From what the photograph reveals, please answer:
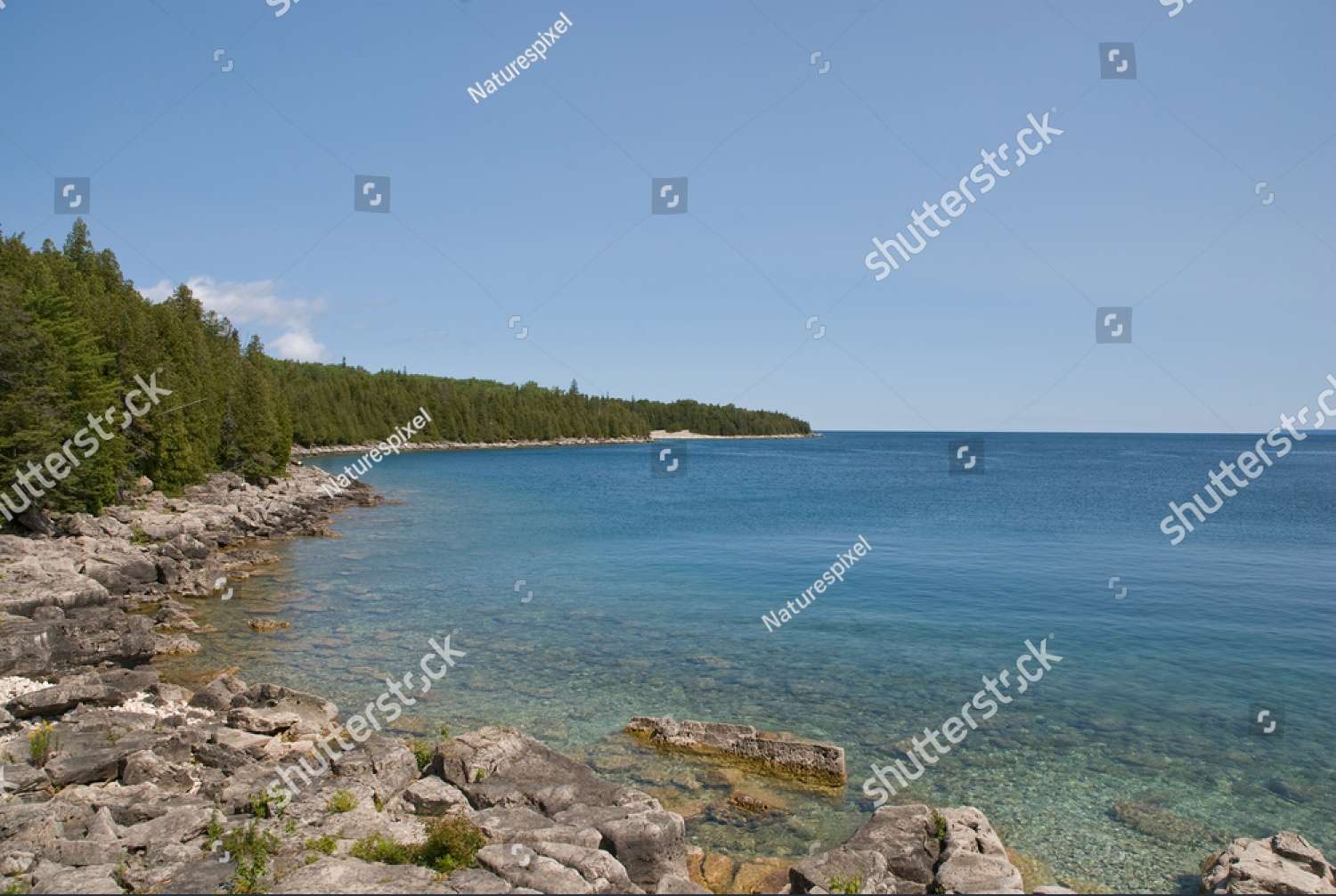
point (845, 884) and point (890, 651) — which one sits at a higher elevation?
point (890, 651)

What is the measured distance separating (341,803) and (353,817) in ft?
1.72

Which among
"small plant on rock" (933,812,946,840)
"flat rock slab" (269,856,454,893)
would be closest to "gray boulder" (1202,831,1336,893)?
"small plant on rock" (933,812,946,840)

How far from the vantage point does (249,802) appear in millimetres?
13492

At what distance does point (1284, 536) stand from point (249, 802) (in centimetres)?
6695

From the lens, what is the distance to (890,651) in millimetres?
27438

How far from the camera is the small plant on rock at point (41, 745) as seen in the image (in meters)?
15.4

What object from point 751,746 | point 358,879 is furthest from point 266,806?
point 751,746

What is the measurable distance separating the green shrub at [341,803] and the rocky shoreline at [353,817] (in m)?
0.03

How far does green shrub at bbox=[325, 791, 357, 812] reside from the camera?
13258mm

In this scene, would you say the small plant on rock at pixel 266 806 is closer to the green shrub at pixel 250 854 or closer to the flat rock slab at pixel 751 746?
the green shrub at pixel 250 854

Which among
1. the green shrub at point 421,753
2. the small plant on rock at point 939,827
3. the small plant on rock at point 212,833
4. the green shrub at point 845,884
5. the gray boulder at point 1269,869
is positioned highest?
the gray boulder at point 1269,869

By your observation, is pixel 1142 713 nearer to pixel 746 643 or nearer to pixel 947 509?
pixel 746 643

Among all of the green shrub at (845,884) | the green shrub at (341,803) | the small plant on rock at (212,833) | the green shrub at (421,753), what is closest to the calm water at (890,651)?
the green shrub at (845,884)

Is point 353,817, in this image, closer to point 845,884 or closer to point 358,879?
point 358,879
